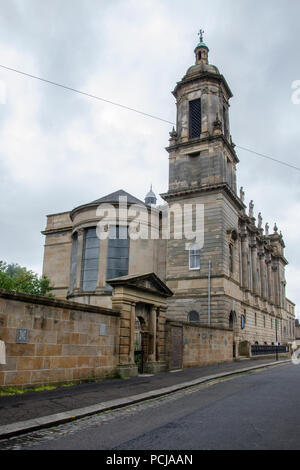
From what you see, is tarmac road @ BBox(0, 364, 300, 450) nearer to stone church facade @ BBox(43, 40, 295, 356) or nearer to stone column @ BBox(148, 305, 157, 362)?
stone column @ BBox(148, 305, 157, 362)

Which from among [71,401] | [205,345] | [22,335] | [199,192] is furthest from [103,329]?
[199,192]

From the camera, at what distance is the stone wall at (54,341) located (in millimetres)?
10047

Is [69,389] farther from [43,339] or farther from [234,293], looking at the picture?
[234,293]

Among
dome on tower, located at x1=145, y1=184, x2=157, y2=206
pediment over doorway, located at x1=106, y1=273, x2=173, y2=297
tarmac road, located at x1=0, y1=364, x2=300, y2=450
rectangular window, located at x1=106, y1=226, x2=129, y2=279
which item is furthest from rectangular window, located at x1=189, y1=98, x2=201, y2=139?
dome on tower, located at x1=145, y1=184, x2=157, y2=206

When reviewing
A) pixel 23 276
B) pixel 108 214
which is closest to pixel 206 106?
pixel 108 214

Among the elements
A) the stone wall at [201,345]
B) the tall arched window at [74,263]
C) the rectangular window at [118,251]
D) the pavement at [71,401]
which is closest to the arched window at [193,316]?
the stone wall at [201,345]

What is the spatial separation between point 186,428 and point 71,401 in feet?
11.7

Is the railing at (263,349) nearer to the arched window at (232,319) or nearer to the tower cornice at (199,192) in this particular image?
the arched window at (232,319)

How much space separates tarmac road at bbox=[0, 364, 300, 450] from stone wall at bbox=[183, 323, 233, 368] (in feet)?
34.2

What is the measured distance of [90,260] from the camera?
103 ft

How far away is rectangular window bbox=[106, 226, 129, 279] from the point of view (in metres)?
30.7

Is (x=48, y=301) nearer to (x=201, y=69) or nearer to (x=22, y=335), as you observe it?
(x=22, y=335)

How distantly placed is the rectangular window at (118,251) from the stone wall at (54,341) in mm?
16418

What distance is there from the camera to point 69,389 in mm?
10891
